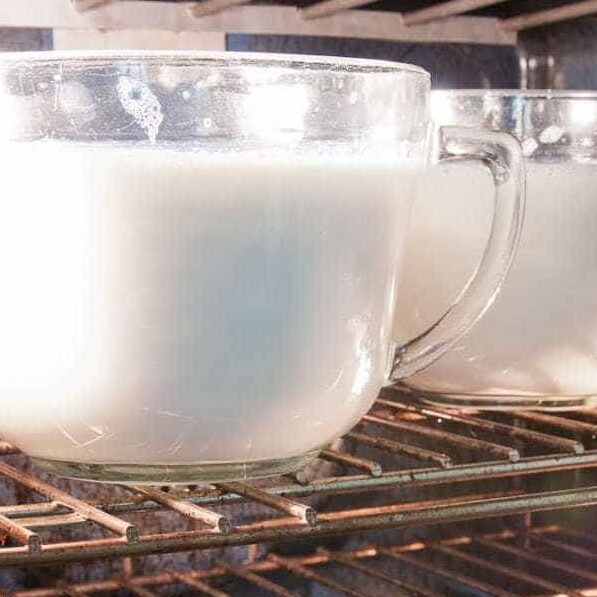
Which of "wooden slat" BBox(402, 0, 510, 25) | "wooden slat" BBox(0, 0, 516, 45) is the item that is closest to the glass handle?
"wooden slat" BBox(402, 0, 510, 25)

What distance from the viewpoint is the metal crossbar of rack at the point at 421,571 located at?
88 centimetres

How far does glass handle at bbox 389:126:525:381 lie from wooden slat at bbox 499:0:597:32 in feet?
0.90

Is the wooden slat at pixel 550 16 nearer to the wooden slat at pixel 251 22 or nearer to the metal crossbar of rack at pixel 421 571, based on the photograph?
the wooden slat at pixel 251 22

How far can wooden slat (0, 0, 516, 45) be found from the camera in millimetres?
816

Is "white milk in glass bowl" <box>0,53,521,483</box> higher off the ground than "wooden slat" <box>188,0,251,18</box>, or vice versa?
"wooden slat" <box>188,0,251,18</box>

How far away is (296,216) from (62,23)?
37 centimetres

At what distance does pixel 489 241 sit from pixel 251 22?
0.33 meters

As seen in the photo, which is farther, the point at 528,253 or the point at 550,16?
the point at 550,16

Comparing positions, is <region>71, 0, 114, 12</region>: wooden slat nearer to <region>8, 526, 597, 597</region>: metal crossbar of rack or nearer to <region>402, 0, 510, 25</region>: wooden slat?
<region>402, 0, 510, 25</region>: wooden slat

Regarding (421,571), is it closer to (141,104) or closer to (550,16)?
(550,16)

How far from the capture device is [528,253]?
69cm

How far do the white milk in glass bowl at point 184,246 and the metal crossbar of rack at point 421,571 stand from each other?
345 mm

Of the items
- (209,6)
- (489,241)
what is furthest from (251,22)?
(489,241)

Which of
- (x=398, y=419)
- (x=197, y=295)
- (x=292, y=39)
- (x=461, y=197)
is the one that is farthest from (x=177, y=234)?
(x=292, y=39)
